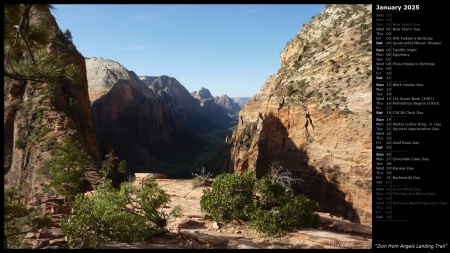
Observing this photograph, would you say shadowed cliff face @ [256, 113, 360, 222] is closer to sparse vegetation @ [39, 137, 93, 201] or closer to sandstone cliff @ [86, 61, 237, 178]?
sparse vegetation @ [39, 137, 93, 201]

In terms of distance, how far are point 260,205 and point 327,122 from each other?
25662 mm

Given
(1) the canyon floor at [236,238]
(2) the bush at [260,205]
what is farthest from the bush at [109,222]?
(2) the bush at [260,205]

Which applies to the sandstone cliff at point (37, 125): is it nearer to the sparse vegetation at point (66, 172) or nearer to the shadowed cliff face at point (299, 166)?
the sparse vegetation at point (66, 172)

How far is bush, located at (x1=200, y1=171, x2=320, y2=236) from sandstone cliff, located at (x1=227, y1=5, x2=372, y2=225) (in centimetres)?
2148

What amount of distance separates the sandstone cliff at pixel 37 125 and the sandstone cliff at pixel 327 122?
23.8 meters

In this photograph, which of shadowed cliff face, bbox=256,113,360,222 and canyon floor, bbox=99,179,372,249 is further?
shadowed cliff face, bbox=256,113,360,222

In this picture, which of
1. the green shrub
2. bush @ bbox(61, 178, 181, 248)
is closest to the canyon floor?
bush @ bbox(61, 178, 181, 248)

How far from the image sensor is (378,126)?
26.8 feet

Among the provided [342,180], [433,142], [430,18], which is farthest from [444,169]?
[342,180]

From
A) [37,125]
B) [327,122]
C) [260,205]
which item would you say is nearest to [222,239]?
[260,205]

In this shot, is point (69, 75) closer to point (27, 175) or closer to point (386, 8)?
point (386, 8)

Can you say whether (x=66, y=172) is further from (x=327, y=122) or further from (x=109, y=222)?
(x=327, y=122)

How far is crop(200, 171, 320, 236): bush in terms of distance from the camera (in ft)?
37.9

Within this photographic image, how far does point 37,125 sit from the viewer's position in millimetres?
30359
